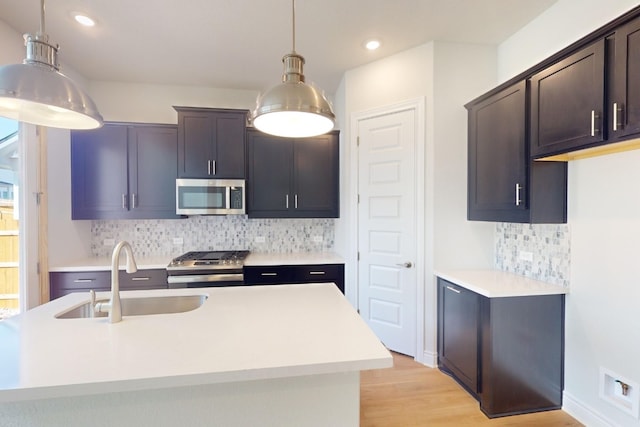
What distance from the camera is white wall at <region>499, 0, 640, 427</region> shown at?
1670 millimetres

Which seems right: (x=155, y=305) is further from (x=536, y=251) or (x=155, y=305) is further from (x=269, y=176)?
(x=536, y=251)

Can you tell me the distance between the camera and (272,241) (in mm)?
3627

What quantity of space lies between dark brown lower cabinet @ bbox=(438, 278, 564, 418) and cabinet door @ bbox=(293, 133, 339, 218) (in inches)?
70.8

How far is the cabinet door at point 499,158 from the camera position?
207 centimetres

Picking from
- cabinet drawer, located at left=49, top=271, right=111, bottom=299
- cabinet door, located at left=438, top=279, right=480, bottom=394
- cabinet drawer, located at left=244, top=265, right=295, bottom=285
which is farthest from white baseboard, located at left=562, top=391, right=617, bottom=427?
cabinet drawer, located at left=49, top=271, right=111, bottom=299

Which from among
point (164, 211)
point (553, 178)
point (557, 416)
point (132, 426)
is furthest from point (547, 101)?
point (164, 211)

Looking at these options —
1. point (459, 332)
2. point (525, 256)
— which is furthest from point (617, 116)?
point (459, 332)

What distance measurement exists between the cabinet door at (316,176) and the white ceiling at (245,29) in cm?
78

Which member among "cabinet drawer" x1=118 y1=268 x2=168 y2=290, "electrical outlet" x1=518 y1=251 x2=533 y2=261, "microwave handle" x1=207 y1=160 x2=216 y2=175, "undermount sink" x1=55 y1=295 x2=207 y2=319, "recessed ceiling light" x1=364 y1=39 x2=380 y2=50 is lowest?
"cabinet drawer" x1=118 y1=268 x2=168 y2=290

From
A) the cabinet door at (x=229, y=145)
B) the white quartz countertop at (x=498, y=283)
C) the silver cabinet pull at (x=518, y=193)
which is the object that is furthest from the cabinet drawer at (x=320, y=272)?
the silver cabinet pull at (x=518, y=193)

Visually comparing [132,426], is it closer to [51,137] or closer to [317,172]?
[317,172]

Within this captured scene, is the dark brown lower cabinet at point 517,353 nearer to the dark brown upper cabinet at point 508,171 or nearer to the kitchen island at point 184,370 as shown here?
the dark brown upper cabinet at point 508,171

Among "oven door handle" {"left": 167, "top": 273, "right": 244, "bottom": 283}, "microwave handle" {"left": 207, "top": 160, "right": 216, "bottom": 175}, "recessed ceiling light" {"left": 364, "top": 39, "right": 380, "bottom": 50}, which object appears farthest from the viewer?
"microwave handle" {"left": 207, "top": 160, "right": 216, "bottom": 175}

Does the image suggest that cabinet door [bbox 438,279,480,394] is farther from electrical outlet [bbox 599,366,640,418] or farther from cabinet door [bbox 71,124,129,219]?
cabinet door [bbox 71,124,129,219]
